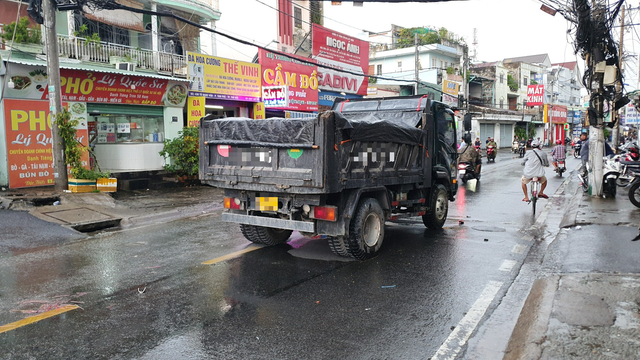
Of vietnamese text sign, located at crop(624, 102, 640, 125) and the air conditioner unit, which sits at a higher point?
the air conditioner unit

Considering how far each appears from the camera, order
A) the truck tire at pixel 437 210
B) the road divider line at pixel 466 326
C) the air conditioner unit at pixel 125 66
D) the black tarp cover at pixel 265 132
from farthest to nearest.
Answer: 1. the air conditioner unit at pixel 125 66
2. the truck tire at pixel 437 210
3. the black tarp cover at pixel 265 132
4. the road divider line at pixel 466 326

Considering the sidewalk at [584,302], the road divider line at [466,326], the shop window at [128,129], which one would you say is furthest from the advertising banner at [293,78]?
the road divider line at [466,326]

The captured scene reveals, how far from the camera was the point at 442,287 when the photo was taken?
18.7 feet

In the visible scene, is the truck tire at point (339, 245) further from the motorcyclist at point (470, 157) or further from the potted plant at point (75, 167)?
the motorcyclist at point (470, 157)

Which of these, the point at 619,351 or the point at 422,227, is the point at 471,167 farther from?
the point at 619,351

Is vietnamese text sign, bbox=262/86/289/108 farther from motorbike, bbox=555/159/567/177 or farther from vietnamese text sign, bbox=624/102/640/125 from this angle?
vietnamese text sign, bbox=624/102/640/125

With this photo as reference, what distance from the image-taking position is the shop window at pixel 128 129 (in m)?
15.5

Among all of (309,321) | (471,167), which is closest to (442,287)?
(309,321)

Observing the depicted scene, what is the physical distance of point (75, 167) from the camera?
1199 cm

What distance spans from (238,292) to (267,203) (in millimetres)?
1615

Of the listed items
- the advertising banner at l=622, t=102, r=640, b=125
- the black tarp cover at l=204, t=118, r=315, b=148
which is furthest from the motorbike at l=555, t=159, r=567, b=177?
the black tarp cover at l=204, t=118, r=315, b=148

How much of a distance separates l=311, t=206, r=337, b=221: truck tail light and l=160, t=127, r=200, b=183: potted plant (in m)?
10.2

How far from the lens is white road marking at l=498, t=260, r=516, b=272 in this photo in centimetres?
650

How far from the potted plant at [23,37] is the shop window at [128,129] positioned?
2.68 metres
